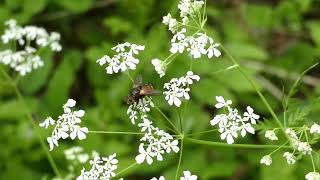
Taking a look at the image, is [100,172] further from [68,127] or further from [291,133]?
[291,133]

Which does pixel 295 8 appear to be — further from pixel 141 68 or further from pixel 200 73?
pixel 141 68

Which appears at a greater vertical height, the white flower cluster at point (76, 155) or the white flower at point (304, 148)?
the white flower cluster at point (76, 155)

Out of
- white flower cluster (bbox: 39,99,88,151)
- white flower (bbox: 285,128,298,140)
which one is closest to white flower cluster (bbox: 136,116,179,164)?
white flower cluster (bbox: 39,99,88,151)

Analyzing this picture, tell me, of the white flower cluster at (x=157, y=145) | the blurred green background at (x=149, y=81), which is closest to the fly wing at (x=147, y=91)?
the white flower cluster at (x=157, y=145)

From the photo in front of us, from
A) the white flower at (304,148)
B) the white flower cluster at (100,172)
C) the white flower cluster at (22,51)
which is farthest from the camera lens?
the white flower cluster at (22,51)

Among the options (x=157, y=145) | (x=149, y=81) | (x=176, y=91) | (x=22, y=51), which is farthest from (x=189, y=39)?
(x=22, y=51)

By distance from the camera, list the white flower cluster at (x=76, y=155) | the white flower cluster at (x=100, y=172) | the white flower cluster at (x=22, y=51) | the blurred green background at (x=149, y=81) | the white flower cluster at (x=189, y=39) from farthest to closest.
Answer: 1. the blurred green background at (x=149, y=81)
2. the white flower cluster at (x=22, y=51)
3. the white flower cluster at (x=76, y=155)
4. the white flower cluster at (x=189, y=39)
5. the white flower cluster at (x=100, y=172)

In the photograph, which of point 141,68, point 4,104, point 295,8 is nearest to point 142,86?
point 141,68

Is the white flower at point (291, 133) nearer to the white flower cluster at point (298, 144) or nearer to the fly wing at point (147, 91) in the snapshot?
the white flower cluster at point (298, 144)
